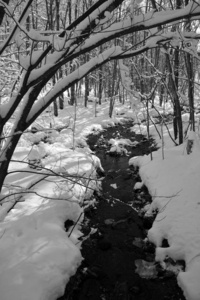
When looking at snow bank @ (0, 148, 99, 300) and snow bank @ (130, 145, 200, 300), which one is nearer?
snow bank @ (0, 148, 99, 300)

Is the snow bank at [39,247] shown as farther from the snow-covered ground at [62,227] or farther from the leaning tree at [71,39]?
the leaning tree at [71,39]

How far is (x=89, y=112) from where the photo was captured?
18.5 m

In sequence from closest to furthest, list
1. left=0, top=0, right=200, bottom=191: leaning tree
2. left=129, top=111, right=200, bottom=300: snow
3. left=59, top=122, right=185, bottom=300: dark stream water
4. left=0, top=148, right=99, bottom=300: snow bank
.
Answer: left=0, top=0, right=200, bottom=191: leaning tree
left=0, top=148, right=99, bottom=300: snow bank
left=59, top=122, right=185, bottom=300: dark stream water
left=129, top=111, right=200, bottom=300: snow

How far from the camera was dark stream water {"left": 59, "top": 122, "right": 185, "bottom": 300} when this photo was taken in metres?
4.01

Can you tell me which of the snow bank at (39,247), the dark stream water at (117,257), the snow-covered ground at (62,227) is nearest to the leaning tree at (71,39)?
the snow-covered ground at (62,227)

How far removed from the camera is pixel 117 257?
16.0 feet

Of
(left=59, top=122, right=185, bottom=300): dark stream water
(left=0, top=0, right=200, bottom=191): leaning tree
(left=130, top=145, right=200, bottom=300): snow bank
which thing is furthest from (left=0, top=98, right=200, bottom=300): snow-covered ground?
(left=0, top=0, right=200, bottom=191): leaning tree

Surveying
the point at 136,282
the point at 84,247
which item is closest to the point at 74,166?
the point at 84,247

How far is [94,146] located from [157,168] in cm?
489

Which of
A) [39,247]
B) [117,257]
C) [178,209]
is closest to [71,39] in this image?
[39,247]

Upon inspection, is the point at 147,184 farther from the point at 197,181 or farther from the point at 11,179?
the point at 11,179

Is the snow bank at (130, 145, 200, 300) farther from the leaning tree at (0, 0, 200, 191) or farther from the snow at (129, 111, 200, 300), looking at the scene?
the leaning tree at (0, 0, 200, 191)

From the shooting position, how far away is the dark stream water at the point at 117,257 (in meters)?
4.01

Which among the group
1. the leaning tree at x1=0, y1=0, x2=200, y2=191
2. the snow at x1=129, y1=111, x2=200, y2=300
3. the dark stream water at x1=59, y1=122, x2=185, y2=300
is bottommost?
the dark stream water at x1=59, y1=122, x2=185, y2=300
